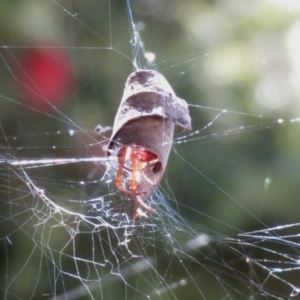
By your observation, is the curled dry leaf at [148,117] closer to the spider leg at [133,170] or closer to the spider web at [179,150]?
the spider leg at [133,170]

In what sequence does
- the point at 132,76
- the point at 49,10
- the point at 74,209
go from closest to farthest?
the point at 132,76
the point at 74,209
the point at 49,10

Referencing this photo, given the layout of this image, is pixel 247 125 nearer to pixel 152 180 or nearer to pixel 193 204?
pixel 193 204

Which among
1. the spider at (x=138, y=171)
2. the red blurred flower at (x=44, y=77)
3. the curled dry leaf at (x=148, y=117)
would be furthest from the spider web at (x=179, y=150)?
the curled dry leaf at (x=148, y=117)

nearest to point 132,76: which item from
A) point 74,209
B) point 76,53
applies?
point 74,209

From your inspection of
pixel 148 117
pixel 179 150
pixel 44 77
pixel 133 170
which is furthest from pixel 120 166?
pixel 44 77

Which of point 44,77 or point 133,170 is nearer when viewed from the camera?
point 133,170

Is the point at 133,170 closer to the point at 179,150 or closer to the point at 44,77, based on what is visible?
the point at 179,150
